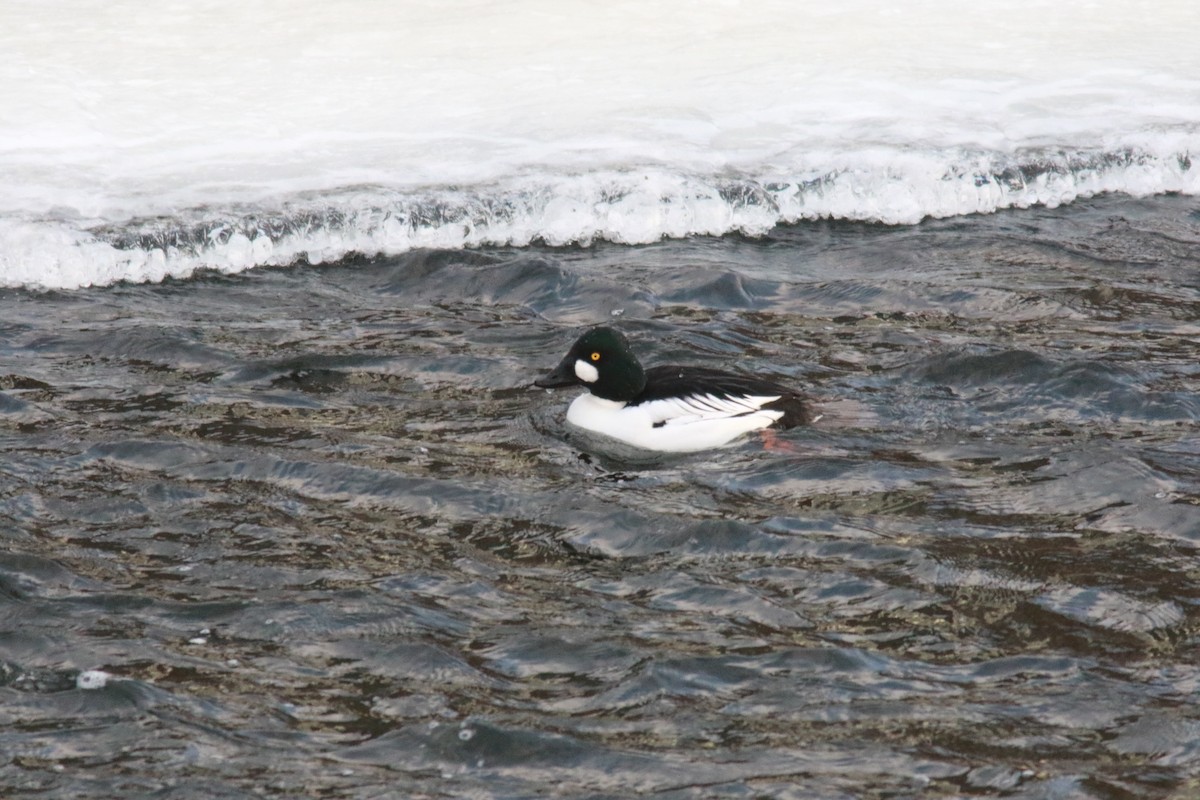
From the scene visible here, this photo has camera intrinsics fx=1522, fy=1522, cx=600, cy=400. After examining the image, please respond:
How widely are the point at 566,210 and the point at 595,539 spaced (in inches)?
153

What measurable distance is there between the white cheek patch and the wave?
2327 mm

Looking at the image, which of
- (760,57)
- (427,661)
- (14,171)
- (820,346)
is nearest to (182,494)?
(427,661)

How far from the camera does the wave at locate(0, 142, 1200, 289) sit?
854 cm

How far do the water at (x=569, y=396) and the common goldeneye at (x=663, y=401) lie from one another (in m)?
0.14

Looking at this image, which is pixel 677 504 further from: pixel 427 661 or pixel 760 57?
pixel 760 57

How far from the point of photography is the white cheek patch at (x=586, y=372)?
6.94m

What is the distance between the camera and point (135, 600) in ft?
16.7

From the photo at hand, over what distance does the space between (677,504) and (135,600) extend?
2139 millimetres

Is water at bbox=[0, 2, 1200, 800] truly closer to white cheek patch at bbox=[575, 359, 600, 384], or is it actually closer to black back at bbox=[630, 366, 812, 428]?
black back at bbox=[630, 366, 812, 428]

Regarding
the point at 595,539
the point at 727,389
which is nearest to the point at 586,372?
the point at 727,389

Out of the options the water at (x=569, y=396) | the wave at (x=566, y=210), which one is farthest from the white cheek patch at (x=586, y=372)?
the wave at (x=566, y=210)

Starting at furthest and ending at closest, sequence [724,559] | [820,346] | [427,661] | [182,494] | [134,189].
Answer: [134,189], [820,346], [182,494], [724,559], [427,661]

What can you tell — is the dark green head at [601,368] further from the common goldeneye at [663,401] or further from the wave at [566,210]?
the wave at [566,210]

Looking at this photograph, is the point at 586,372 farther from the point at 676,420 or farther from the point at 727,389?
the point at 727,389
